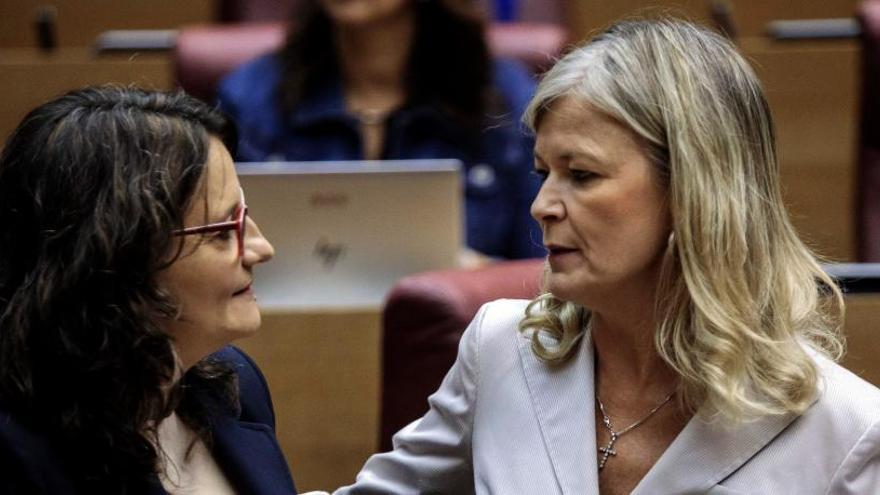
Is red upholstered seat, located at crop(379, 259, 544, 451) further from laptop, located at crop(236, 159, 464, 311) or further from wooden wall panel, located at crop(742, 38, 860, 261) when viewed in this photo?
wooden wall panel, located at crop(742, 38, 860, 261)

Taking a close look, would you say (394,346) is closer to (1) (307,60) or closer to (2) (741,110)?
(2) (741,110)

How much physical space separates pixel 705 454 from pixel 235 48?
4.27 feet

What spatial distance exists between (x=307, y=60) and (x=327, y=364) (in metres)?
0.57

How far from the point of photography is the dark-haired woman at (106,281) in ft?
3.15

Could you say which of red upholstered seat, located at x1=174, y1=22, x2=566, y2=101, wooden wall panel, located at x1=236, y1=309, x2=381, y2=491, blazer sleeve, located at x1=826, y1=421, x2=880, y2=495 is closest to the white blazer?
blazer sleeve, located at x1=826, y1=421, x2=880, y2=495

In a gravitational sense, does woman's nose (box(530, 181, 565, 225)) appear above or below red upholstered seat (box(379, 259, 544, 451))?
above

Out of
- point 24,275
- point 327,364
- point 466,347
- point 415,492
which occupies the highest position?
point 24,275

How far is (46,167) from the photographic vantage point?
0.97 meters

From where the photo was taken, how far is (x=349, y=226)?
170 cm

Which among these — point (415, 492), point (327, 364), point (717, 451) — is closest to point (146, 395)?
point (415, 492)

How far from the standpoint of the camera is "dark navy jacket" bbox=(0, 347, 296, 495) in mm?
943

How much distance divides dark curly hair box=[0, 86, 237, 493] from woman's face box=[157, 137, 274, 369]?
2 cm

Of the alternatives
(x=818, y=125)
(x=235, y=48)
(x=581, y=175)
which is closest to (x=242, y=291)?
(x=581, y=175)

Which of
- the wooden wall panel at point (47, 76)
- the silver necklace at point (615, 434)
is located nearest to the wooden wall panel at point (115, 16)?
the wooden wall panel at point (47, 76)
